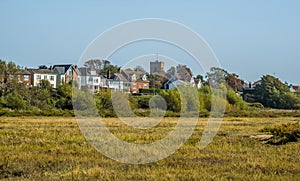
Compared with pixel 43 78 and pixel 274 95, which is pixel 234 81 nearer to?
pixel 274 95

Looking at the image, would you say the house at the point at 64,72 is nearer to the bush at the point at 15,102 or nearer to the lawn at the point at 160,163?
the bush at the point at 15,102

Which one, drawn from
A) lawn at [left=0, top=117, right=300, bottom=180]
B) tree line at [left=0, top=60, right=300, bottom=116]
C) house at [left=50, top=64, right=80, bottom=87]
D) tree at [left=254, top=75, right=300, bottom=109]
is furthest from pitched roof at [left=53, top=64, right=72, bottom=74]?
lawn at [left=0, top=117, right=300, bottom=180]

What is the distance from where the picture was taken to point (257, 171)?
13117 mm

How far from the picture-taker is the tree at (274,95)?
91.2m

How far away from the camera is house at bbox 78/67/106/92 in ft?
224

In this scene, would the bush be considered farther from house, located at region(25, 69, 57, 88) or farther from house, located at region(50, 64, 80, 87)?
house, located at region(50, 64, 80, 87)

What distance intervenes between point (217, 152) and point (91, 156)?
4.41m

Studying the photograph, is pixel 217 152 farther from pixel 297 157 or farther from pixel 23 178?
pixel 23 178

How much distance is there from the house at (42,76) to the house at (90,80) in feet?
62.9

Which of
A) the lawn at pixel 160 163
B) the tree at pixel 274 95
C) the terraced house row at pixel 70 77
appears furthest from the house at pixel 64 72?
the lawn at pixel 160 163

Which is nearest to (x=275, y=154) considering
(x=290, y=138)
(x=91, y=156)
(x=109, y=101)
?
(x=290, y=138)

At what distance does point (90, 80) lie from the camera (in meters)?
69.9

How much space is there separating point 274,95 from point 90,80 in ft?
134

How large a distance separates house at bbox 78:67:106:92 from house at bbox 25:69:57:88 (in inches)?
755
